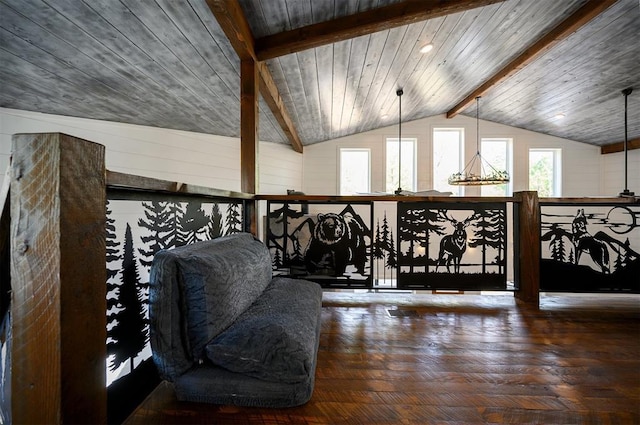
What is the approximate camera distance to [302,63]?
3.29 meters

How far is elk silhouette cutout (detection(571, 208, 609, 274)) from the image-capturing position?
2.58 metres

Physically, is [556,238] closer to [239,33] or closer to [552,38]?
[552,38]

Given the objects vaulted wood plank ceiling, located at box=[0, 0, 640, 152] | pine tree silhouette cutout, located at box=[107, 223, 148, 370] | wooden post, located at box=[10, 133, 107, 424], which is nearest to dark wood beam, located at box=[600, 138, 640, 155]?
vaulted wood plank ceiling, located at box=[0, 0, 640, 152]

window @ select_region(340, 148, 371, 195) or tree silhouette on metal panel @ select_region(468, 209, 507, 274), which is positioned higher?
window @ select_region(340, 148, 371, 195)

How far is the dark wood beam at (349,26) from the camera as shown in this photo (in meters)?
2.66

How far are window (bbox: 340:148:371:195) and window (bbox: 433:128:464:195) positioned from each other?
1.66m

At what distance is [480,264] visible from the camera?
2.68 m

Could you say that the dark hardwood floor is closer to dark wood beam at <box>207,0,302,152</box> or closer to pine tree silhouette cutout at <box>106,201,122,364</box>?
pine tree silhouette cutout at <box>106,201,122,364</box>

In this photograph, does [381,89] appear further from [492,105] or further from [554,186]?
[554,186]

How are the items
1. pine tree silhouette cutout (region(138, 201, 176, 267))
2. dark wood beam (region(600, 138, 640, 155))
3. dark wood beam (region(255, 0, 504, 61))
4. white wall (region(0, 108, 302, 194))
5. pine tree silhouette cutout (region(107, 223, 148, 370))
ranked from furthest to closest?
dark wood beam (region(600, 138, 640, 155))
white wall (region(0, 108, 302, 194))
dark wood beam (region(255, 0, 504, 61))
pine tree silhouette cutout (region(138, 201, 176, 267))
pine tree silhouette cutout (region(107, 223, 148, 370))

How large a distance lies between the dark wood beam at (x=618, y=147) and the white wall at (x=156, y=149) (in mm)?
7520

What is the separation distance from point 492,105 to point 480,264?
5.02 metres

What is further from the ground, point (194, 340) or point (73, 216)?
point (73, 216)

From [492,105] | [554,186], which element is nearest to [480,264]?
[492,105]
